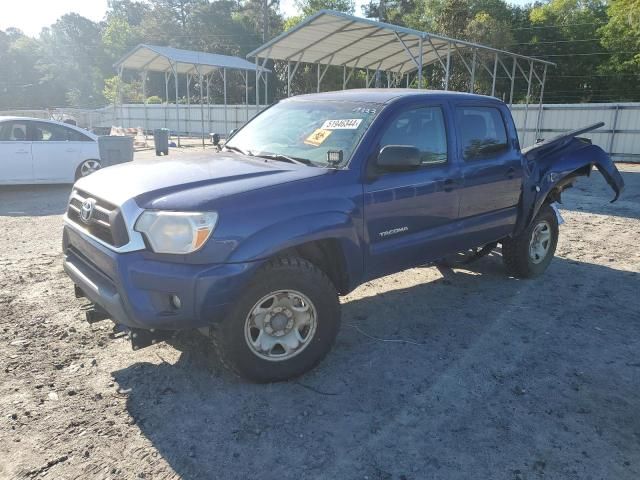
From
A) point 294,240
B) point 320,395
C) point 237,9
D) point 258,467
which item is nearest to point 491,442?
point 320,395

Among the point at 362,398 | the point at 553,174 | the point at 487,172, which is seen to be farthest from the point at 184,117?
the point at 362,398

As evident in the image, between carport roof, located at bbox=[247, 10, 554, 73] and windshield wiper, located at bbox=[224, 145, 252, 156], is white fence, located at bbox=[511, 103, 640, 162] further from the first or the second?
windshield wiper, located at bbox=[224, 145, 252, 156]

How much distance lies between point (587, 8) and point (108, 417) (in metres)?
55.6

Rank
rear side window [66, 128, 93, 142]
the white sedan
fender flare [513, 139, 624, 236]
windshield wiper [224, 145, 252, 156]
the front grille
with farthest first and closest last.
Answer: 1. rear side window [66, 128, 93, 142]
2. the white sedan
3. fender flare [513, 139, 624, 236]
4. windshield wiper [224, 145, 252, 156]
5. the front grille

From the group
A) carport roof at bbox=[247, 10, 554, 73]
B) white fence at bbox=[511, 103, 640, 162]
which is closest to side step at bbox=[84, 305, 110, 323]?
carport roof at bbox=[247, 10, 554, 73]

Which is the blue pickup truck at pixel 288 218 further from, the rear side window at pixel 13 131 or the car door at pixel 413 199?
the rear side window at pixel 13 131

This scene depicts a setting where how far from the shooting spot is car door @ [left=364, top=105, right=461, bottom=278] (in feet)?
12.6

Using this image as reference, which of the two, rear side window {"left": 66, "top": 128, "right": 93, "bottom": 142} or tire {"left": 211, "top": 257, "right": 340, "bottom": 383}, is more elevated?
rear side window {"left": 66, "top": 128, "right": 93, "bottom": 142}

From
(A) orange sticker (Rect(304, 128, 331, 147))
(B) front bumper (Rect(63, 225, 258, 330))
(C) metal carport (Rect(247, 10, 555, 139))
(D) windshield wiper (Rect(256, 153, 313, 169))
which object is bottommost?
(B) front bumper (Rect(63, 225, 258, 330))

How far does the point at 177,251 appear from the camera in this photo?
3.01m

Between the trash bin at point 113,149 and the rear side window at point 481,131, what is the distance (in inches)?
265

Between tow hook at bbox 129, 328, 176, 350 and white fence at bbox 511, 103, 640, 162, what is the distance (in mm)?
20954

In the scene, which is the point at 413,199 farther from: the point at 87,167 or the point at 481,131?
the point at 87,167

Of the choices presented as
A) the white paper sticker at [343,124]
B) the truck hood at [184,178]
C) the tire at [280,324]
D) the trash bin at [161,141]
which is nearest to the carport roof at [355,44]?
the trash bin at [161,141]
